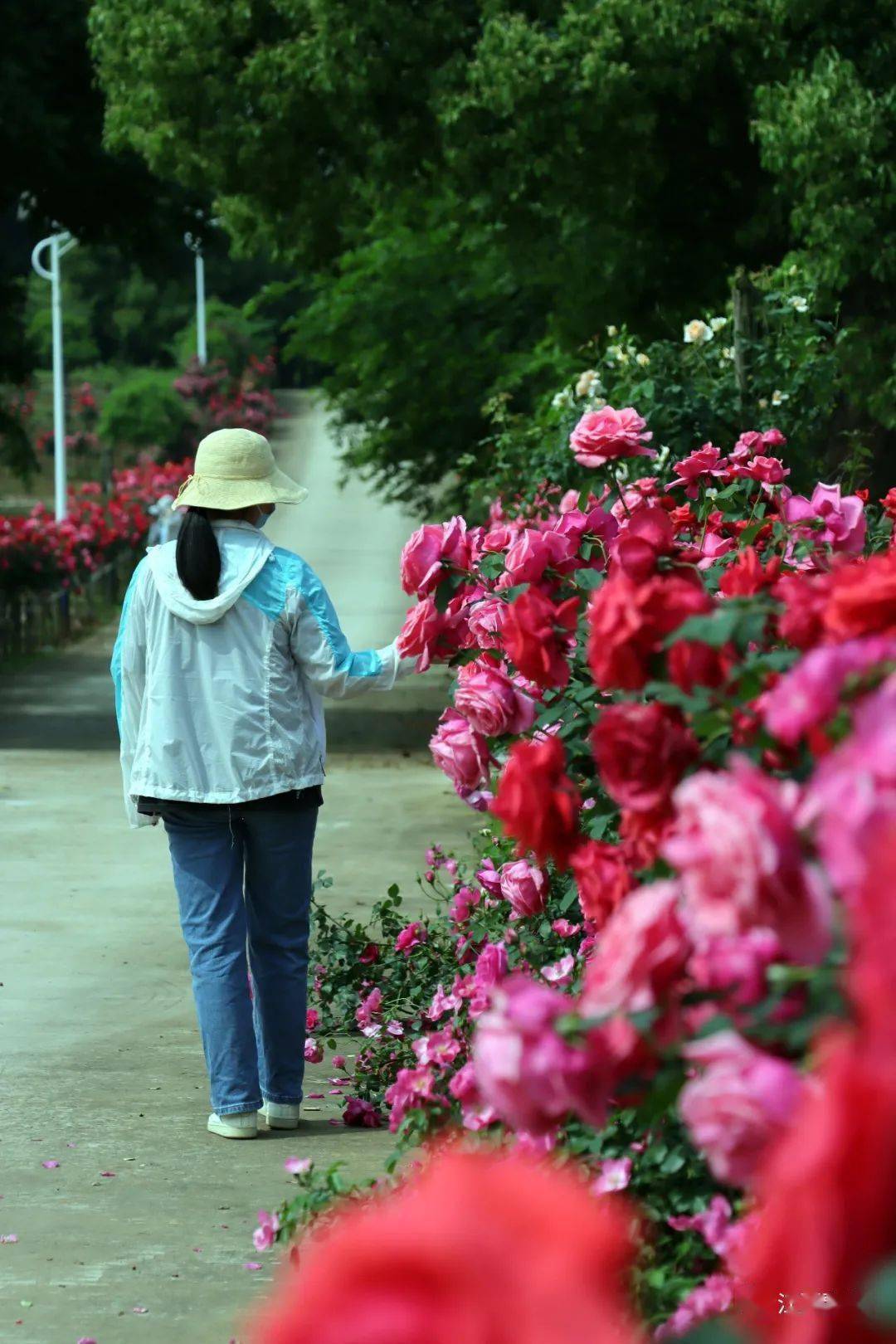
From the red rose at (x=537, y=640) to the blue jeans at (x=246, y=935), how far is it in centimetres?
216

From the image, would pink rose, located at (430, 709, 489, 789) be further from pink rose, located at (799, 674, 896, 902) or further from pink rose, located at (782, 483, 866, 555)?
pink rose, located at (799, 674, 896, 902)

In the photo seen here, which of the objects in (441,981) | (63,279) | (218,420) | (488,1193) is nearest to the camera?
(488,1193)

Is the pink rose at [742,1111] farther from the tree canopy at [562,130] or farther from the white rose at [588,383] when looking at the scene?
the tree canopy at [562,130]

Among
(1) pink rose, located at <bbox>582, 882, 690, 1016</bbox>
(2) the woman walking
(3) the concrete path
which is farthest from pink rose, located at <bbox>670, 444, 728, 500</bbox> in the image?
(1) pink rose, located at <bbox>582, 882, 690, 1016</bbox>

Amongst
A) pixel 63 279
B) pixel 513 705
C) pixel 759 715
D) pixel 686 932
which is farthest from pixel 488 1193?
pixel 63 279

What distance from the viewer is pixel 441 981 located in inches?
234

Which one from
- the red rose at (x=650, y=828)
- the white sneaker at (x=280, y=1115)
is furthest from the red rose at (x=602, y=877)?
the white sneaker at (x=280, y=1115)

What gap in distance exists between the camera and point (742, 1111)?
5.58ft

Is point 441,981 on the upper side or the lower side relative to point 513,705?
lower

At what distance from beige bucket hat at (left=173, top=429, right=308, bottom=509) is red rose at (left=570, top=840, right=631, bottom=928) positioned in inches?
114

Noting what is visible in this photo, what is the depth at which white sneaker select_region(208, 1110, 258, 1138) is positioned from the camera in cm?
544

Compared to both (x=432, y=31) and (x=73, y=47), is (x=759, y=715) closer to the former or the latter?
(x=432, y=31)

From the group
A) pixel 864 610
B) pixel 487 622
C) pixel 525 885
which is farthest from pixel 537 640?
pixel 525 885

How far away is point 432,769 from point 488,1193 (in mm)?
12356
